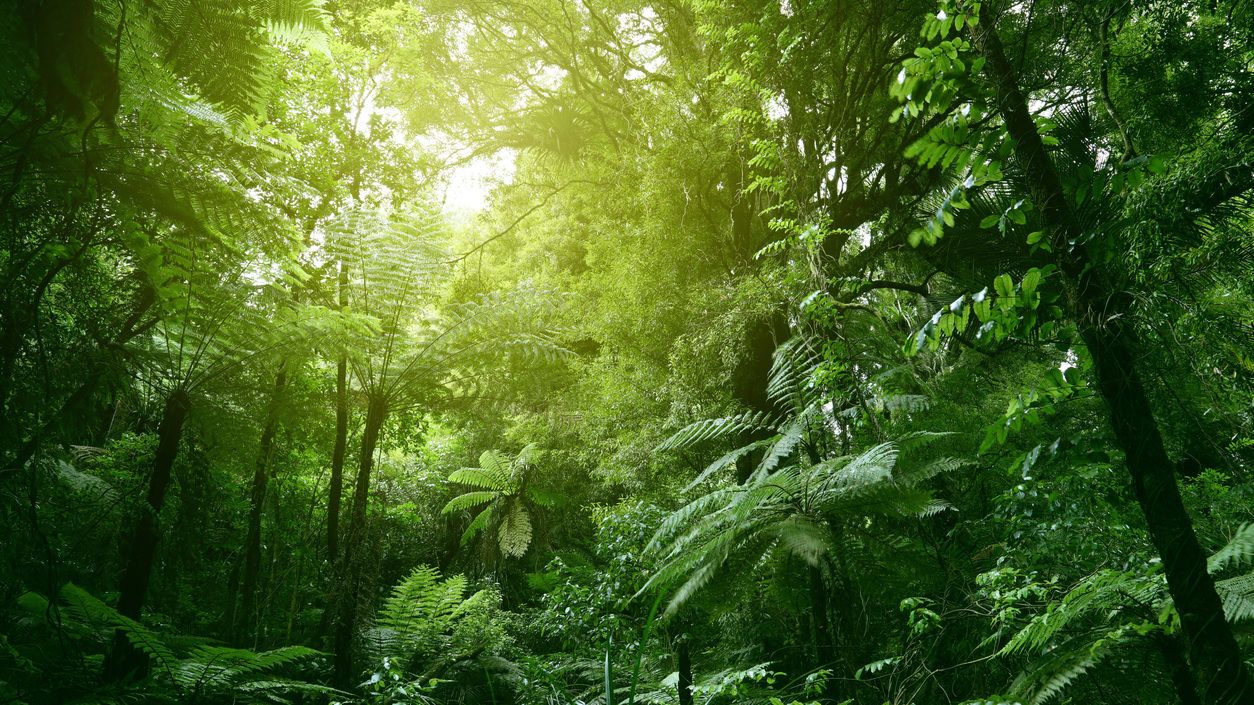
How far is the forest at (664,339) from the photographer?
4.22 ft

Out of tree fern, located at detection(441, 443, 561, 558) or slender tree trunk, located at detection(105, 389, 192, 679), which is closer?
slender tree trunk, located at detection(105, 389, 192, 679)

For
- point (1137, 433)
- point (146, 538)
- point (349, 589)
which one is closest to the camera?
point (1137, 433)

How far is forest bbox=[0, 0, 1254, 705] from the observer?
1.29 m

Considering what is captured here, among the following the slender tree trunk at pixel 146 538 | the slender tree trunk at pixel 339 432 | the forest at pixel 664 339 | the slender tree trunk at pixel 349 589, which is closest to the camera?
the forest at pixel 664 339

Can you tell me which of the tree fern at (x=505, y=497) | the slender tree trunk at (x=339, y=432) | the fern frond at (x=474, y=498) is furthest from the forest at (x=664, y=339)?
the fern frond at (x=474, y=498)

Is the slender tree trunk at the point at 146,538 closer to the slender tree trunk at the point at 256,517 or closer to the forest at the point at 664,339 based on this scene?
the forest at the point at 664,339

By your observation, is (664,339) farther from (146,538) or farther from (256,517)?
(146,538)

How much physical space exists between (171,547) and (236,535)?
2913 mm

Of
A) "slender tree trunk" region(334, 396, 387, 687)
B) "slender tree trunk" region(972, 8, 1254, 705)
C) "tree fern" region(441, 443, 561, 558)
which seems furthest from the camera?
"tree fern" region(441, 443, 561, 558)

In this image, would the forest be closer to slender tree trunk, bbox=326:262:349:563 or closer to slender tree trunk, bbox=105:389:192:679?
slender tree trunk, bbox=105:389:192:679

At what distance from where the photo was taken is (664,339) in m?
5.18

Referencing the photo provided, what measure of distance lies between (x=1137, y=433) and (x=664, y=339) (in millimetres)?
4111

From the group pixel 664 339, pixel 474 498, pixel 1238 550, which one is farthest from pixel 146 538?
pixel 474 498

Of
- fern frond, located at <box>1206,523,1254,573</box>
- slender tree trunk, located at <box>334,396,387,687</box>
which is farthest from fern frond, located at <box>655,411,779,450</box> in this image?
slender tree trunk, located at <box>334,396,387,687</box>
